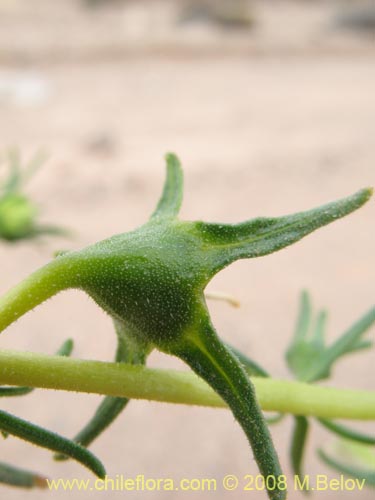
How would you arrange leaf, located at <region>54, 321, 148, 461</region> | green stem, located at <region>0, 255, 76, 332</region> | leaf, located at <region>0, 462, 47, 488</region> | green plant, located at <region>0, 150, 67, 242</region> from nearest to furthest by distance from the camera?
green stem, located at <region>0, 255, 76, 332</region>
leaf, located at <region>54, 321, 148, 461</region>
leaf, located at <region>0, 462, 47, 488</region>
green plant, located at <region>0, 150, 67, 242</region>

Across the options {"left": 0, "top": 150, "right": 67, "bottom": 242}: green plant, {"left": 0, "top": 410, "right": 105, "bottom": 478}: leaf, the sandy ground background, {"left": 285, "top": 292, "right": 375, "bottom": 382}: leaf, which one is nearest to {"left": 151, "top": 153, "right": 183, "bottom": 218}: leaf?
{"left": 0, "top": 410, "right": 105, "bottom": 478}: leaf

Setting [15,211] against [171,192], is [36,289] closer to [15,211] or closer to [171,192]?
[171,192]

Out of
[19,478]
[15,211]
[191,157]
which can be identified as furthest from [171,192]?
[191,157]

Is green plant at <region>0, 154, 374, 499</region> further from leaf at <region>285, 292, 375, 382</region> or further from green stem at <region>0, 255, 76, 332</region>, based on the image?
leaf at <region>285, 292, 375, 382</region>

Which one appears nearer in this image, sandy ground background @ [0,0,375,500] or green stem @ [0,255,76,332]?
green stem @ [0,255,76,332]

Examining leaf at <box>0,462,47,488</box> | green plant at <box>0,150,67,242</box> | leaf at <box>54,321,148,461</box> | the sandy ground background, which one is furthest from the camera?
the sandy ground background

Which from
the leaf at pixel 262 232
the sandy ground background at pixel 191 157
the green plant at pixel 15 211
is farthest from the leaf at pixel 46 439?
the sandy ground background at pixel 191 157

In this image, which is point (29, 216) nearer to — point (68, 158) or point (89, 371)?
point (89, 371)
